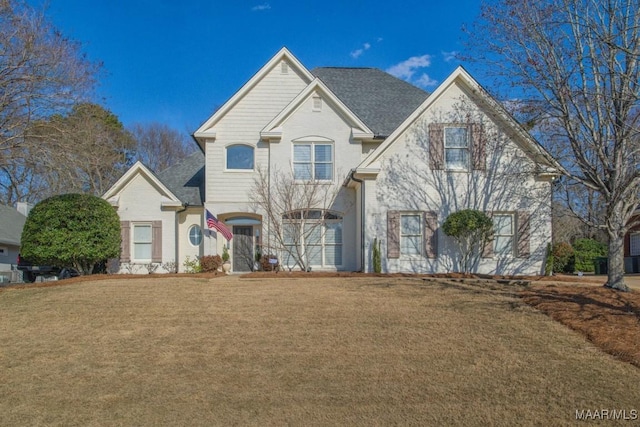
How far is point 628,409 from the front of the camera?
5191mm

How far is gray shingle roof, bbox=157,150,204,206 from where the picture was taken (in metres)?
17.9

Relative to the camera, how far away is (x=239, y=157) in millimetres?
17562

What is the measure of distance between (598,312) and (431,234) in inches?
277

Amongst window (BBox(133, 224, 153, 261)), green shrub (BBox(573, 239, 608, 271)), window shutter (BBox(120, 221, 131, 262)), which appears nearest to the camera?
window shutter (BBox(120, 221, 131, 262))

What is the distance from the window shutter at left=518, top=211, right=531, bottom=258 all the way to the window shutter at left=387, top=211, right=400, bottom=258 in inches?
169

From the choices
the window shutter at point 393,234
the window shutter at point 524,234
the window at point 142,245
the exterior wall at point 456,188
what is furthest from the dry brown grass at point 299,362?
the window at point 142,245

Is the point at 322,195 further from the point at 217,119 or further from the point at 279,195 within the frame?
the point at 217,119

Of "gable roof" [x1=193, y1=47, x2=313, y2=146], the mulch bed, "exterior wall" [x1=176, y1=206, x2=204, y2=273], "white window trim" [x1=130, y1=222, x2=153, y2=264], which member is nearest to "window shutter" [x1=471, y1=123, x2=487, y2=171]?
the mulch bed

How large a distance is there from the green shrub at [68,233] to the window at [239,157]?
193 inches

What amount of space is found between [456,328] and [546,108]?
21.8 feet

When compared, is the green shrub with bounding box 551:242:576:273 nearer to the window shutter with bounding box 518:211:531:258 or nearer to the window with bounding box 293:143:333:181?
the window shutter with bounding box 518:211:531:258

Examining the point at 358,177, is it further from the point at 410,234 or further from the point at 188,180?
the point at 188,180

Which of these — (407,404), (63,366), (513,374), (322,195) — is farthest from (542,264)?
(63,366)

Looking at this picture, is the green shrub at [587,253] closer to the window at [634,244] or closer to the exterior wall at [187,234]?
the window at [634,244]
